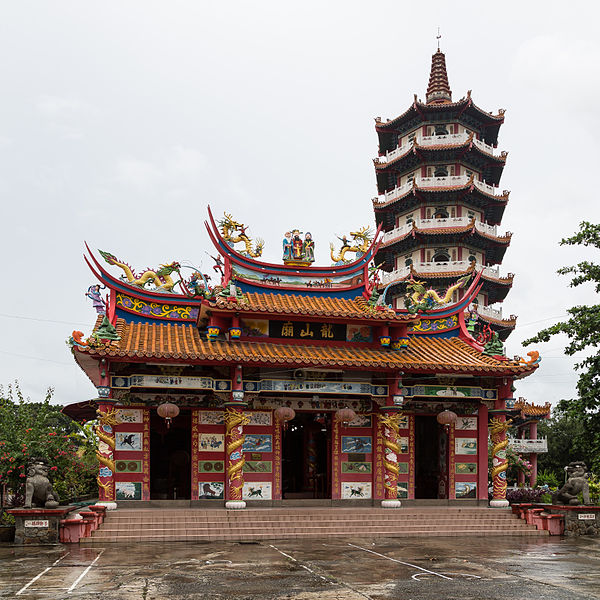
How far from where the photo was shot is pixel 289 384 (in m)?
19.3

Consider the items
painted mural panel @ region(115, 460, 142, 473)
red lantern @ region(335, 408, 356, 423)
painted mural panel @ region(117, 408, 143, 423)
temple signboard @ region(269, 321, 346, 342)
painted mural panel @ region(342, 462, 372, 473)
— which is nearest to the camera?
painted mural panel @ region(115, 460, 142, 473)

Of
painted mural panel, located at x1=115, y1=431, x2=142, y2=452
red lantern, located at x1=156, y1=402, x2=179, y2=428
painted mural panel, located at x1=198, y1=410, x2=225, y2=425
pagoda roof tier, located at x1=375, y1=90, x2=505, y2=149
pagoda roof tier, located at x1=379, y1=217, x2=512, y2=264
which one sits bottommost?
painted mural panel, located at x1=115, y1=431, x2=142, y2=452


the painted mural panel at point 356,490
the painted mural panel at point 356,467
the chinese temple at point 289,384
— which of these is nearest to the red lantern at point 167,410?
the chinese temple at point 289,384

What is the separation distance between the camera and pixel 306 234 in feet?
74.4

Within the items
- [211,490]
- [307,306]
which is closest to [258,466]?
[211,490]

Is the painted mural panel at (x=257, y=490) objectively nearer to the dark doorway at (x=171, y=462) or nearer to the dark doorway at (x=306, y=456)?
the dark doorway at (x=306, y=456)

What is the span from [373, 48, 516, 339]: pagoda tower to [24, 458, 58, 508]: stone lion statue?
25761 mm

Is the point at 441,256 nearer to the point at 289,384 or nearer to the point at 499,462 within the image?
the point at 499,462

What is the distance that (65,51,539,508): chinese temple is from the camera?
18.6m

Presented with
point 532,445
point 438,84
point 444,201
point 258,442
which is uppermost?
point 438,84

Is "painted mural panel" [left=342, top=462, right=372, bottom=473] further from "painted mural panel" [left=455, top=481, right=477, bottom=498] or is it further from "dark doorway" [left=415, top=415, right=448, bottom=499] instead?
"painted mural panel" [left=455, top=481, right=477, bottom=498]

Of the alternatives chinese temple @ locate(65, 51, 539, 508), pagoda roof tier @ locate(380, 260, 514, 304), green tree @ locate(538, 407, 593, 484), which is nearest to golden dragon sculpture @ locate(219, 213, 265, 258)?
chinese temple @ locate(65, 51, 539, 508)

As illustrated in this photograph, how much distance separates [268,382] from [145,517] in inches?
180

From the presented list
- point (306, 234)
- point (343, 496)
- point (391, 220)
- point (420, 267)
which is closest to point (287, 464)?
point (343, 496)
